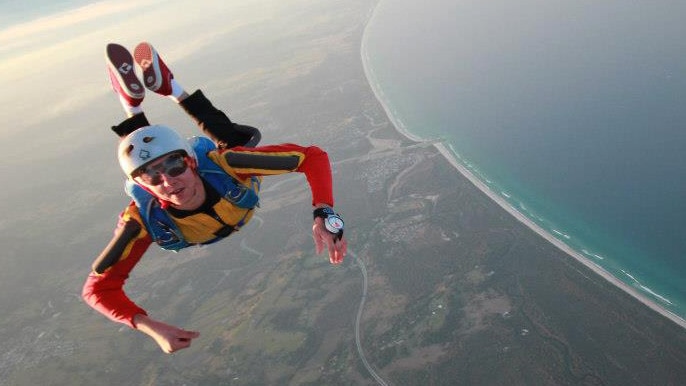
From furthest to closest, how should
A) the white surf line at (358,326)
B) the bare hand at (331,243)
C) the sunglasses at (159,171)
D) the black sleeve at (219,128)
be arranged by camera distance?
the white surf line at (358,326)
the black sleeve at (219,128)
the sunglasses at (159,171)
the bare hand at (331,243)

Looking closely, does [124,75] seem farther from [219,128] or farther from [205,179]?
[205,179]

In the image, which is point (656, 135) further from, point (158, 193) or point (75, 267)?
point (75, 267)

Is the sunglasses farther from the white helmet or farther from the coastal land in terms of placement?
the coastal land

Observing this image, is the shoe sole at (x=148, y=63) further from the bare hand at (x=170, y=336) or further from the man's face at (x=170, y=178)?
the bare hand at (x=170, y=336)

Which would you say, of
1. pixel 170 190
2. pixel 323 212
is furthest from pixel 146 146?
pixel 323 212

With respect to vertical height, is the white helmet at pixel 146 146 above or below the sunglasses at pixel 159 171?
above

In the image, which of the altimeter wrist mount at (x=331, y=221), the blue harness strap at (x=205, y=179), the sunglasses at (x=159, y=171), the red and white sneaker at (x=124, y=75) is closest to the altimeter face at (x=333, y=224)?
the altimeter wrist mount at (x=331, y=221)

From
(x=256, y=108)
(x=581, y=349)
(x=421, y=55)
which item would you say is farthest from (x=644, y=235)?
(x=256, y=108)

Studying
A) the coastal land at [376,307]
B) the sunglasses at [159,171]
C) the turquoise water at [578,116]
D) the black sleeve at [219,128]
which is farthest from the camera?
the turquoise water at [578,116]
